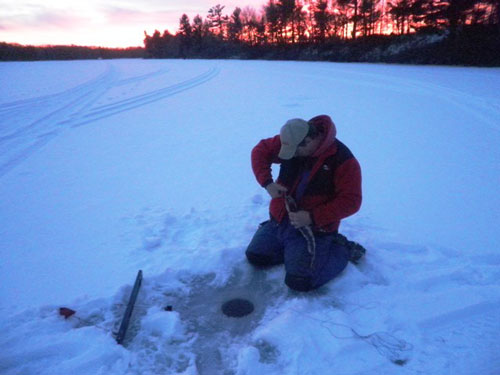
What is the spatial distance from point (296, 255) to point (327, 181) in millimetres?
604

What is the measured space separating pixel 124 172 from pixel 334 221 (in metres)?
3.30

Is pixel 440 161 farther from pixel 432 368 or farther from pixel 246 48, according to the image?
pixel 246 48

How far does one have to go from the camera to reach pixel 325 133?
2449 millimetres

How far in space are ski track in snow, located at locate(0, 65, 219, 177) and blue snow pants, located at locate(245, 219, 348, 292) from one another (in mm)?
4052

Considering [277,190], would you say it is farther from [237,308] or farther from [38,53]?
[38,53]

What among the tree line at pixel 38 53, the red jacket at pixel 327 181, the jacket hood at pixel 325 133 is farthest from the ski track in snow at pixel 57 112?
the tree line at pixel 38 53

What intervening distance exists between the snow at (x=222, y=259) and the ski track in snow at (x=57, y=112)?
0.10 meters

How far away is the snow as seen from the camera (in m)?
2.05

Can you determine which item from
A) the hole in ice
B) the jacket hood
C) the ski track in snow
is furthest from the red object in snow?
the ski track in snow

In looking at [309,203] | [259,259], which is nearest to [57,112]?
[259,259]

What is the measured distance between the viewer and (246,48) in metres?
44.0

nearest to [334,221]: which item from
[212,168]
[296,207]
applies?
[296,207]

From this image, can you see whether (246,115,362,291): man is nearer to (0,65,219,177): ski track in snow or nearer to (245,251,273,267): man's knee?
(245,251,273,267): man's knee

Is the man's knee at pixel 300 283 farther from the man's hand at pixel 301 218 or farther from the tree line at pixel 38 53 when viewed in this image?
the tree line at pixel 38 53
